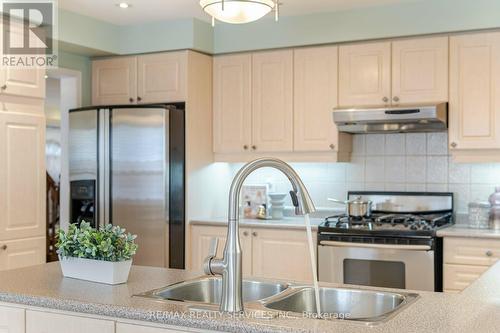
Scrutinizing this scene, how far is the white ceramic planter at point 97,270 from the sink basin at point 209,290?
0.18 meters

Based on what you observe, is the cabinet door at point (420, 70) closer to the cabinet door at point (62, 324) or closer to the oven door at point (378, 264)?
the oven door at point (378, 264)

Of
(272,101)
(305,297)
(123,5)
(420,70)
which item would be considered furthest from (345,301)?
(123,5)

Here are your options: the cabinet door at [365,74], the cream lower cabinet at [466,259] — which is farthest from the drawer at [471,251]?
the cabinet door at [365,74]

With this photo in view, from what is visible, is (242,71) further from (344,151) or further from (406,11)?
(406,11)

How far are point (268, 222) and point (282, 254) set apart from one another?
301 mm

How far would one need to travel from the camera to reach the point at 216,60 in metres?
5.05

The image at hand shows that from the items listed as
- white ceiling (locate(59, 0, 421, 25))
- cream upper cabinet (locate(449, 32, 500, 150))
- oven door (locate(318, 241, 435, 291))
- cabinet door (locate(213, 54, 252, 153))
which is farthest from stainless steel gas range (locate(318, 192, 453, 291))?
white ceiling (locate(59, 0, 421, 25))

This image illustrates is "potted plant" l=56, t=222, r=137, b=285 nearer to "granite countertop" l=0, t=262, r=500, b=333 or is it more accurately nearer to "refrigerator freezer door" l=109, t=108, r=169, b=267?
"granite countertop" l=0, t=262, r=500, b=333

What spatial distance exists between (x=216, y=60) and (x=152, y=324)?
3.44 m

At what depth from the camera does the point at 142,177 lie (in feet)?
15.2

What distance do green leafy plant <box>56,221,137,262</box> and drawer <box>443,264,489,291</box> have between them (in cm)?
238

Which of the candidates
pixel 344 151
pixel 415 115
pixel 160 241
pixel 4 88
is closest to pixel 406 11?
pixel 415 115

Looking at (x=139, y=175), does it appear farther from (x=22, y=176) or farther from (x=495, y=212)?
(x=495, y=212)

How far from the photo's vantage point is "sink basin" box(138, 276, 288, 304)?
7.45 ft
